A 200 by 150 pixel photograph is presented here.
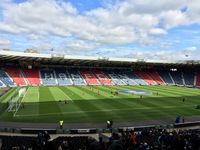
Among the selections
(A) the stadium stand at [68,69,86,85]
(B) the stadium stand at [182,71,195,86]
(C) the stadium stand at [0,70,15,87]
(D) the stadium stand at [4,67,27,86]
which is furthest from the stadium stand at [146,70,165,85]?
(C) the stadium stand at [0,70,15,87]

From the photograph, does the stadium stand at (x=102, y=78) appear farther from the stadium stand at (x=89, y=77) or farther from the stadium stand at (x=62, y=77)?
the stadium stand at (x=62, y=77)

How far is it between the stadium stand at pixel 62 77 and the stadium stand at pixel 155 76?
33.3 meters

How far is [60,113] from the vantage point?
41.7 m

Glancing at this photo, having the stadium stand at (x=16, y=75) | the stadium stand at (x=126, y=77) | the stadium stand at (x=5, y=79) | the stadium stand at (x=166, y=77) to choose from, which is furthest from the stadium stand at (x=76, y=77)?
the stadium stand at (x=166, y=77)

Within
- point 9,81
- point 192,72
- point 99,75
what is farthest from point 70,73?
point 192,72

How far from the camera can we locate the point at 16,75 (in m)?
88.1

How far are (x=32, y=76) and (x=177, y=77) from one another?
5556 centimetres

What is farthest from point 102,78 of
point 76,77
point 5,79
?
point 5,79

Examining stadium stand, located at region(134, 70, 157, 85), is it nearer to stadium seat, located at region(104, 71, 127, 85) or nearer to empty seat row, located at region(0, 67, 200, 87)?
empty seat row, located at region(0, 67, 200, 87)

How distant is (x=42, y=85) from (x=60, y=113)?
46652 mm

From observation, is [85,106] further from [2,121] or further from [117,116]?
[2,121]

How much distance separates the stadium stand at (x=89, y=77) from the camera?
3775 inches

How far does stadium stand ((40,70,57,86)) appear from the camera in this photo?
89.2m

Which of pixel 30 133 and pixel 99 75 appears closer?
pixel 30 133
